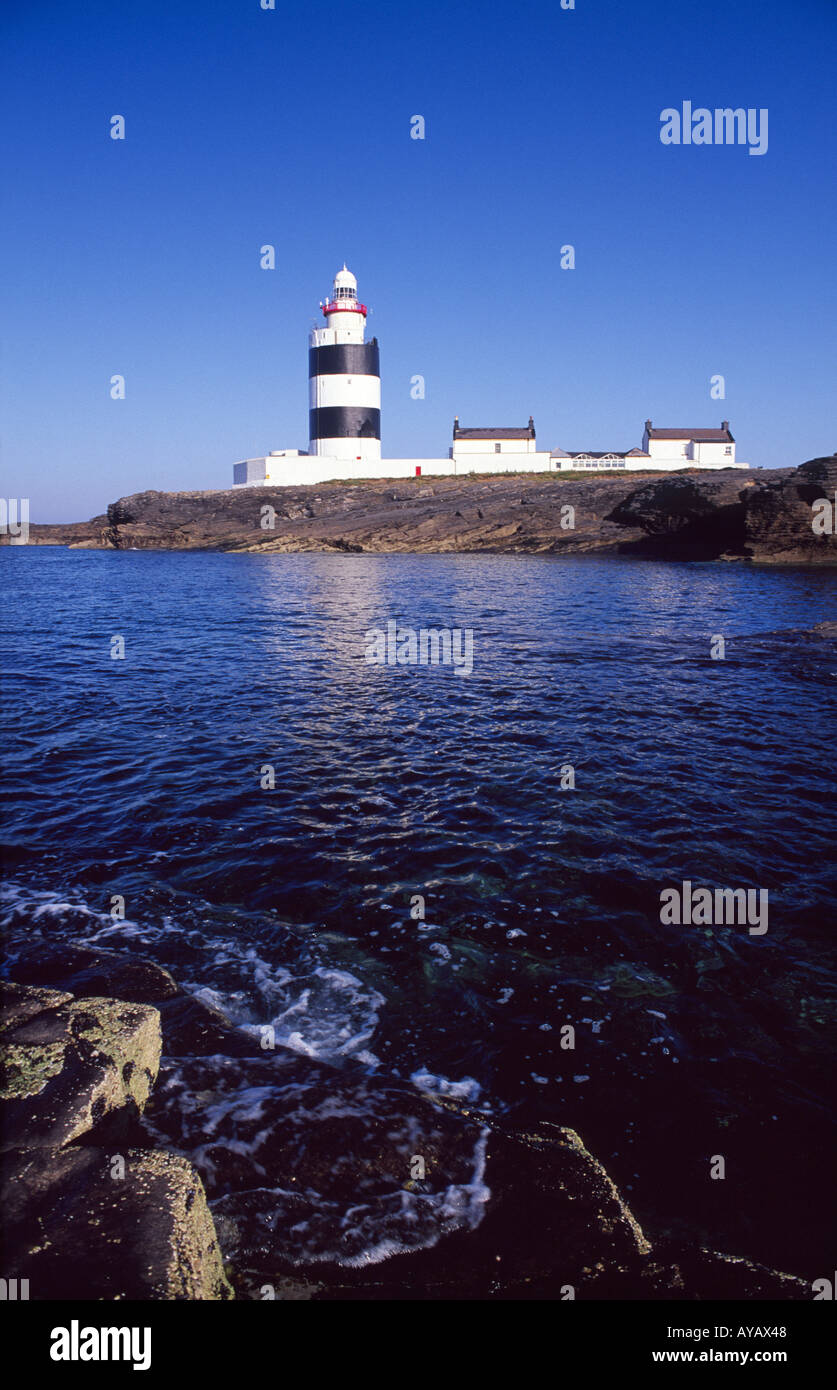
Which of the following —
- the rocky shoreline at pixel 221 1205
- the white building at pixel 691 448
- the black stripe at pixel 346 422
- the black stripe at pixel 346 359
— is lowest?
the rocky shoreline at pixel 221 1205

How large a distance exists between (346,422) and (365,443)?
348 centimetres

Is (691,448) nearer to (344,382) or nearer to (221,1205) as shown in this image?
(344,382)

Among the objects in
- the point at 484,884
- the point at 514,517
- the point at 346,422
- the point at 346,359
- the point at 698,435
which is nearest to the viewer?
the point at 484,884

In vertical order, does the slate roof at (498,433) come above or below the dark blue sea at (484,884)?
above

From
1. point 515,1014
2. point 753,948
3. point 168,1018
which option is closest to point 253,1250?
point 168,1018

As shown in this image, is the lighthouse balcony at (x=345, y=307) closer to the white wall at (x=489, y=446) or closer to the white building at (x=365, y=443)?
the white building at (x=365, y=443)

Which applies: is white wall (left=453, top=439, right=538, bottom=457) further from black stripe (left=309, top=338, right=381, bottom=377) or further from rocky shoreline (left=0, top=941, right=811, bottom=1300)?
rocky shoreline (left=0, top=941, right=811, bottom=1300)

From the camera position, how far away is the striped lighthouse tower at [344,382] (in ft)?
303

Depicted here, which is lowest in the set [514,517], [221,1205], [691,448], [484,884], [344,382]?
[221,1205]

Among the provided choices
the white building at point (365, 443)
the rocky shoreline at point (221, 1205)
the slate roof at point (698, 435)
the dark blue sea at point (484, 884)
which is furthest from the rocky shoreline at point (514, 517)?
the rocky shoreline at point (221, 1205)

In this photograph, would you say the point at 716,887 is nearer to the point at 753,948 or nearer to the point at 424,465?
the point at 753,948

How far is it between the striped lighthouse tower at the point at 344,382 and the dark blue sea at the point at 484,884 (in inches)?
3217

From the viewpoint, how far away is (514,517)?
225ft

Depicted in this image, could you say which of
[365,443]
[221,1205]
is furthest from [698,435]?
[221,1205]
